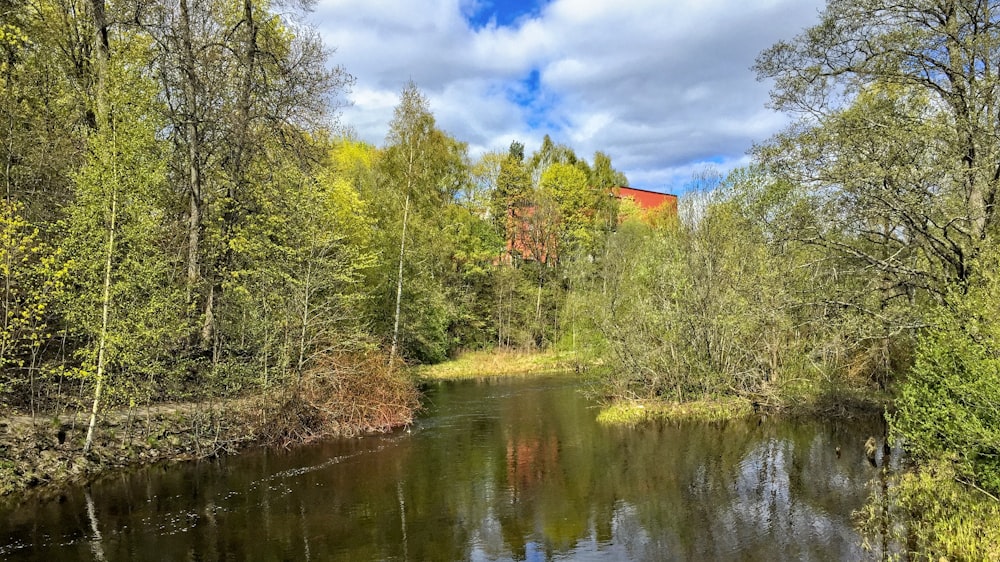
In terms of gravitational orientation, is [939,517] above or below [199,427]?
below

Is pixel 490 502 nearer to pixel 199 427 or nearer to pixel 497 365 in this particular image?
pixel 199 427

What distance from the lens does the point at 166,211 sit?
691 inches

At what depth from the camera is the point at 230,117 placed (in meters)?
17.6

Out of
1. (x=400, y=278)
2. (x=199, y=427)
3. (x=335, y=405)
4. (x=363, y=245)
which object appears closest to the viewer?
(x=199, y=427)

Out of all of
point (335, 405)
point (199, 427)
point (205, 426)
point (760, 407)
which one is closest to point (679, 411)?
point (760, 407)

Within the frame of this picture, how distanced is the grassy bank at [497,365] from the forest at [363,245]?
5.51m

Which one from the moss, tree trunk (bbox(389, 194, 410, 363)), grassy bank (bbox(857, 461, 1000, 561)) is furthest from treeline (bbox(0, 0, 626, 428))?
grassy bank (bbox(857, 461, 1000, 561))

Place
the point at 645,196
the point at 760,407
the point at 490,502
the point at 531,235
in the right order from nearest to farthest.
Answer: the point at 490,502, the point at 760,407, the point at 531,235, the point at 645,196

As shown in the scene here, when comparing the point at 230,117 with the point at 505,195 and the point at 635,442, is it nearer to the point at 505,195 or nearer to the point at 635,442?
the point at 635,442

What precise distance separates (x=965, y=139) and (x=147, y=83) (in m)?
17.6

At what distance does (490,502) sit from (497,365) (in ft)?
71.2

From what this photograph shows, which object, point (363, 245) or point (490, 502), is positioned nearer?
point (490, 502)

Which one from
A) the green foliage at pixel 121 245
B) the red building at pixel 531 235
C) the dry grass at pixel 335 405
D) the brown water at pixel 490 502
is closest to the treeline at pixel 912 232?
the brown water at pixel 490 502

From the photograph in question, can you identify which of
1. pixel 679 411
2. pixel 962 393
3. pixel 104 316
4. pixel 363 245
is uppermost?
pixel 363 245
